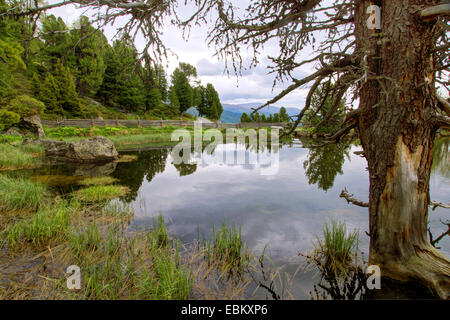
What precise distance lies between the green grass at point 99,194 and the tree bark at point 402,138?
687 centimetres

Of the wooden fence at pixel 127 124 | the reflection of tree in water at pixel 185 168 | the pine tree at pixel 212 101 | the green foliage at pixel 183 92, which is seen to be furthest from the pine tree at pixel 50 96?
the pine tree at pixel 212 101

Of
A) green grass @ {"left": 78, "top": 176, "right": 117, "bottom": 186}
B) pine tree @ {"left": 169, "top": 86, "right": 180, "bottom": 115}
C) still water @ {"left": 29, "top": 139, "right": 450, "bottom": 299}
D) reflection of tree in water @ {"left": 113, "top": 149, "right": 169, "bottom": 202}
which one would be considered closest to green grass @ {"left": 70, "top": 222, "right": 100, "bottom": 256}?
still water @ {"left": 29, "top": 139, "right": 450, "bottom": 299}

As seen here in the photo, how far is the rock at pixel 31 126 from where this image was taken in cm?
1752

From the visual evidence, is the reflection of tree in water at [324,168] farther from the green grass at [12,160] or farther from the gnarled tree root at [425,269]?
the green grass at [12,160]

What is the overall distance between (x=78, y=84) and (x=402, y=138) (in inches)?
1821

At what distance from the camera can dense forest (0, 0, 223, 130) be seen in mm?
3287

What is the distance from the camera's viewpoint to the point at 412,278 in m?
2.46

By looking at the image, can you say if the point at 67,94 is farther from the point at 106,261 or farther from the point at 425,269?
the point at 425,269

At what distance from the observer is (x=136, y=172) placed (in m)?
11.1

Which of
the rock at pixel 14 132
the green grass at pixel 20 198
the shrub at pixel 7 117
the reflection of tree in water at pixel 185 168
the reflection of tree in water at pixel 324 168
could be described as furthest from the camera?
the rock at pixel 14 132

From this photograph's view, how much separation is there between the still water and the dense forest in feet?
11.0

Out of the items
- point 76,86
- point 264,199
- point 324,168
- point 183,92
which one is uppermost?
point 183,92

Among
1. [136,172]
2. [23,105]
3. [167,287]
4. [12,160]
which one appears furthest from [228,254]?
[23,105]
